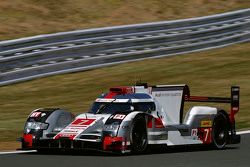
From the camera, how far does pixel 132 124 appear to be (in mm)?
11742

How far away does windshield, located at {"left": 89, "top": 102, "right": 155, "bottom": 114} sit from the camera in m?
12.3

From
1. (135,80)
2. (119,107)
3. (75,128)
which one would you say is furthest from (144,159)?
(135,80)

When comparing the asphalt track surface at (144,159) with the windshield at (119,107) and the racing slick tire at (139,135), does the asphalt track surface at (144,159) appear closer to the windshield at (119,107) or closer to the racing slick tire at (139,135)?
the racing slick tire at (139,135)

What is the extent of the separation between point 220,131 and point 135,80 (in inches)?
385

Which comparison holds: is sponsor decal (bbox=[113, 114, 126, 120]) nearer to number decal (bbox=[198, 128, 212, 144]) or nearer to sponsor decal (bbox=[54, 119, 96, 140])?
sponsor decal (bbox=[54, 119, 96, 140])

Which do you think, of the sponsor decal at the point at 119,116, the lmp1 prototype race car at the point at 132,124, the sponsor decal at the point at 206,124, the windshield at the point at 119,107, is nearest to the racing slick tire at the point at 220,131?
the lmp1 prototype race car at the point at 132,124

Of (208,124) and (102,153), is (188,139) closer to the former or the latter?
(208,124)

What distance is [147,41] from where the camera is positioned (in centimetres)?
2431

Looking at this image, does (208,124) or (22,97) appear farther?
(22,97)

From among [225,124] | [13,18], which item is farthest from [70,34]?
[225,124]

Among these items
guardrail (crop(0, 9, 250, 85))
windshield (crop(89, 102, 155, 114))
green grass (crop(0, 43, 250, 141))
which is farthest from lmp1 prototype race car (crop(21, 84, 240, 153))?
guardrail (crop(0, 9, 250, 85))

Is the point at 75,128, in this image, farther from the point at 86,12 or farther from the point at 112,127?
the point at 86,12

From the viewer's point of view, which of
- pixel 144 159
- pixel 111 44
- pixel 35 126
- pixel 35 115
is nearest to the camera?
pixel 144 159

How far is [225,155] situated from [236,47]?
628 inches
